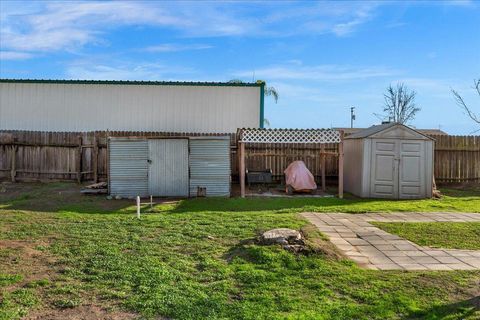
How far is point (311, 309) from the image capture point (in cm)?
434

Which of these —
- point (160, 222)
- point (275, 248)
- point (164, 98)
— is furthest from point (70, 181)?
point (275, 248)

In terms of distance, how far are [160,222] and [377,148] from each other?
7.32 meters

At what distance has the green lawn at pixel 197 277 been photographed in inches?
171

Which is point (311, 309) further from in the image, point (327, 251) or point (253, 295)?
point (327, 251)

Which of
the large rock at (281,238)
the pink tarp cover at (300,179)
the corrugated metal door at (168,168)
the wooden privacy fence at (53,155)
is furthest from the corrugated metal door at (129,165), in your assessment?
the large rock at (281,238)

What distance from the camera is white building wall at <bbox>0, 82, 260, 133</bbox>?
17.1 metres

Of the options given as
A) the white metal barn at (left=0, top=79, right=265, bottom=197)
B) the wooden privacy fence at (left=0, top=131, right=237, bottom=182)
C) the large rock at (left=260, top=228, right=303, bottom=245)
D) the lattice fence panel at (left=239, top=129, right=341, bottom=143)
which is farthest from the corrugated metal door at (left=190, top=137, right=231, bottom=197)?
the large rock at (left=260, top=228, right=303, bottom=245)

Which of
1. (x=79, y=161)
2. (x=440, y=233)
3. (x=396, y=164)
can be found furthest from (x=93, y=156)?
(x=440, y=233)

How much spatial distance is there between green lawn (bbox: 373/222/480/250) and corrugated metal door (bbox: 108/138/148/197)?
21.7 feet

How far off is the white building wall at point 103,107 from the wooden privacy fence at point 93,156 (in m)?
2.01

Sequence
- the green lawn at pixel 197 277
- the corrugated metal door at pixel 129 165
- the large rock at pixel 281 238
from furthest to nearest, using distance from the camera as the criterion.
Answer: the corrugated metal door at pixel 129 165
the large rock at pixel 281 238
the green lawn at pixel 197 277

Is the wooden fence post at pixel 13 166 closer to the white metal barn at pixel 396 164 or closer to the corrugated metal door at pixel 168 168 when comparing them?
the corrugated metal door at pixel 168 168

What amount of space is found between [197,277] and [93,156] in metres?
10.6

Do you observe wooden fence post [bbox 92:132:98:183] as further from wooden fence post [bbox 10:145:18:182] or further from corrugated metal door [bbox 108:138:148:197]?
wooden fence post [bbox 10:145:18:182]
